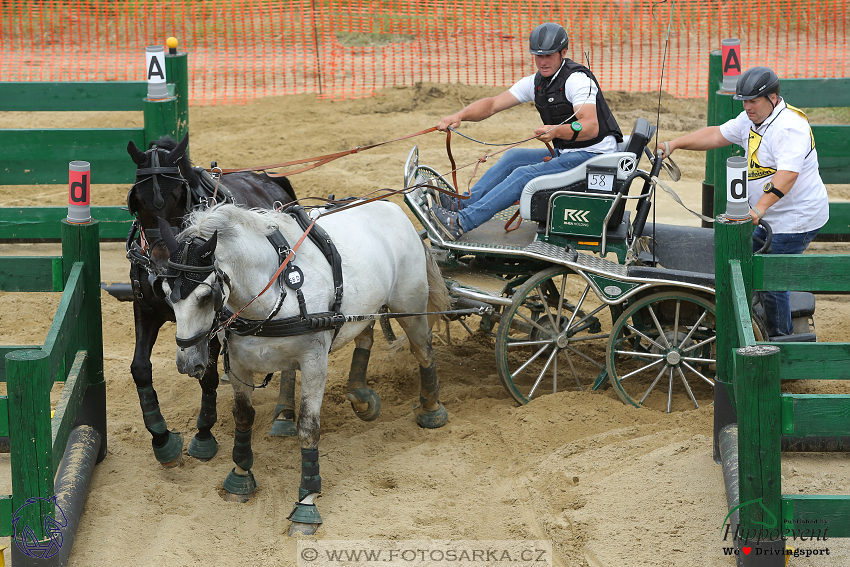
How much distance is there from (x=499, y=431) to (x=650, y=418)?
0.94 metres

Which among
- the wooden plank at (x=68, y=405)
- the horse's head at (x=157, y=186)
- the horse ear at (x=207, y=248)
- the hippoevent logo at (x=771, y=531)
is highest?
the horse's head at (x=157, y=186)

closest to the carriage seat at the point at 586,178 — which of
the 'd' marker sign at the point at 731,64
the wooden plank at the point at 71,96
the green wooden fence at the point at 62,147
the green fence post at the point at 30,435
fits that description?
the 'd' marker sign at the point at 731,64

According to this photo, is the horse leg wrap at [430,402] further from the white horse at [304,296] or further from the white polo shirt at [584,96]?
the white polo shirt at [584,96]

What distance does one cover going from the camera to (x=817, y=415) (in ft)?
12.3

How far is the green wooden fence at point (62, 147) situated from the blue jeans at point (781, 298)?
15.0ft

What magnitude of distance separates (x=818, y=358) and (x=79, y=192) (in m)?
3.79

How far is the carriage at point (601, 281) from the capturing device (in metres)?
5.67

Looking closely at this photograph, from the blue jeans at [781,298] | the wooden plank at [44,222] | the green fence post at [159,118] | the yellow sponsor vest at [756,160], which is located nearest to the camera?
the yellow sponsor vest at [756,160]

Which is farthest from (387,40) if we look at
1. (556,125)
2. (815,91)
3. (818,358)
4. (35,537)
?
(35,537)

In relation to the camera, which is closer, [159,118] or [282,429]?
[282,429]

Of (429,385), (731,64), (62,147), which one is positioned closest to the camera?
(429,385)

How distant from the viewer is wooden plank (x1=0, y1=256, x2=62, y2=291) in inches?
191

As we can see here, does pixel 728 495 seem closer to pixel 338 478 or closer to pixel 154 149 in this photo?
pixel 338 478

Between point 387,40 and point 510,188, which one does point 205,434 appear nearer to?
point 510,188
